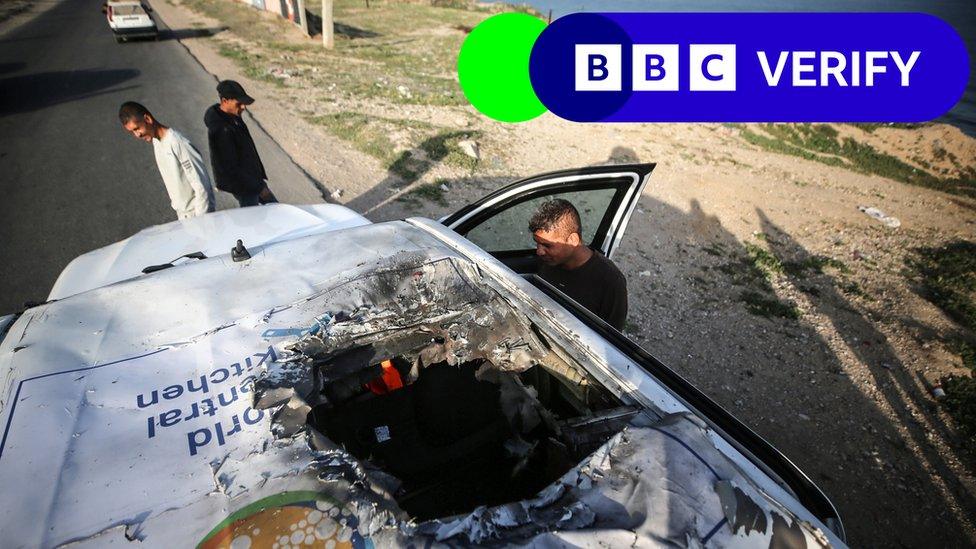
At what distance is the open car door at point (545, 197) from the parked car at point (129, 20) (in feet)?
48.0

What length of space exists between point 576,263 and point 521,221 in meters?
0.60

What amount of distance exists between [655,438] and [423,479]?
81 cm

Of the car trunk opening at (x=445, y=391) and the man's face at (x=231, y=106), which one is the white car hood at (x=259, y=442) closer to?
the car trunk opening at (x=445, y=391)

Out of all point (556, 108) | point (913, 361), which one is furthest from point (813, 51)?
point (913, 361)

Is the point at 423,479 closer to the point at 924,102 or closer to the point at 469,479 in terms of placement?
the point at 469,479

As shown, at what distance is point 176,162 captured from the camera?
3.37 m

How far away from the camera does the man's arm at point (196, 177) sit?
338 cm

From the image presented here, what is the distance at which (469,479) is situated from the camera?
158cm

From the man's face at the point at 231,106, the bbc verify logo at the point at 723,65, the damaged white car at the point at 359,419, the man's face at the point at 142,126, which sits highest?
the bbc verify logo at the point at 723,65

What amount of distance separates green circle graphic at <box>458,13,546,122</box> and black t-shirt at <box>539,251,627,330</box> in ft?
27.5

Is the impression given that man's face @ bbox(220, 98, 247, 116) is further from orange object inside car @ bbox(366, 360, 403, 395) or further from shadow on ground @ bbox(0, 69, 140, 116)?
shadow on ground @ bbox(0, 69, 140, 116)

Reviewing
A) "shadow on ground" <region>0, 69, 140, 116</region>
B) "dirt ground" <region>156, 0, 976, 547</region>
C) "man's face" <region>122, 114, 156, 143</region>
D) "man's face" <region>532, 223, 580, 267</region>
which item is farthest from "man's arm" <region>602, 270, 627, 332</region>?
"shadow on ground" <region>0, 69, 140, 116</region>

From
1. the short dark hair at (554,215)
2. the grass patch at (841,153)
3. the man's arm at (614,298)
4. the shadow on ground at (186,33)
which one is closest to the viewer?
the short dark hair at (554,215)

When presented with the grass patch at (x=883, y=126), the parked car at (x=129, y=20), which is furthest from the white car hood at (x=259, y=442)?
the grass patch at (x=883, y=126)
